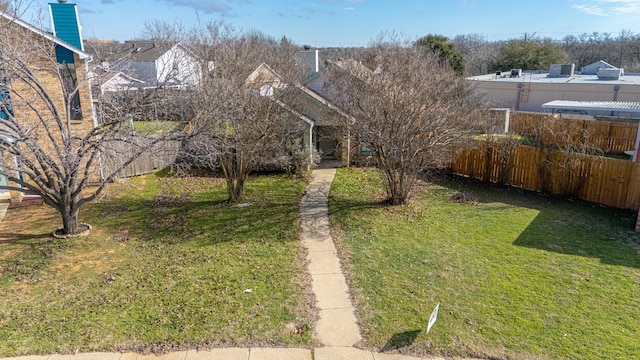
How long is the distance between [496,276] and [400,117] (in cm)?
520

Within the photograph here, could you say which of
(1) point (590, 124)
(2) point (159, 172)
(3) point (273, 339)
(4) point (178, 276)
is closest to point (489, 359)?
(3) point (273, 339)

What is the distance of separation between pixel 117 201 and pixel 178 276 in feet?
21.8

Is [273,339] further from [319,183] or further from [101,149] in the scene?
[319,183]

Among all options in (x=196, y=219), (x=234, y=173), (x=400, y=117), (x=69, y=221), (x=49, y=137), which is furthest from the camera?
(x=234, y=173)

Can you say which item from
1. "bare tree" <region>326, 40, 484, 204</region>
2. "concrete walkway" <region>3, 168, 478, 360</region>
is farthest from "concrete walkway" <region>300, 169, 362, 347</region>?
"bare tree" <region>326, 40, 484, 204</region>

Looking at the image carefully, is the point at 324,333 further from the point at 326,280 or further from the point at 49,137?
the point at 49,137

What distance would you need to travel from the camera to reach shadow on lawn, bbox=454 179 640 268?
9.57m

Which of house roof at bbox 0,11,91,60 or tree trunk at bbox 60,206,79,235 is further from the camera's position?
tree trunk at bbox 60,206,79,235

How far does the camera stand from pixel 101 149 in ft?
31.2

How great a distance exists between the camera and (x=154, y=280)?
8.14 m

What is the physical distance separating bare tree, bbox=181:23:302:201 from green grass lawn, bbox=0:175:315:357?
5.46 feet

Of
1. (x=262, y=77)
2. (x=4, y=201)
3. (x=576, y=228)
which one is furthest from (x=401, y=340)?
(x=4, y=201)

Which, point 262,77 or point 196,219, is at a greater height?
point 262,77

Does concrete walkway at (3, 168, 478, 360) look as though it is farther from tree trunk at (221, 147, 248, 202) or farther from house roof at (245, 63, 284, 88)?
house roof at (245, 63, 284, 88)
